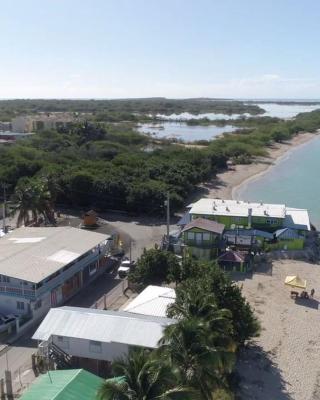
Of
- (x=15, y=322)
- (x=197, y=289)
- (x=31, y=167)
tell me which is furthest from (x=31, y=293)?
(x=31, y=167)

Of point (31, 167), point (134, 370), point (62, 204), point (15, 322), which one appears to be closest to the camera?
point (134, 370)

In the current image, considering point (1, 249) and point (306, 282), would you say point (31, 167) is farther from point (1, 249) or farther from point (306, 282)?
point (306, 282)

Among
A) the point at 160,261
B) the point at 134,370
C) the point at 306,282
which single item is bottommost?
the point at 306,282

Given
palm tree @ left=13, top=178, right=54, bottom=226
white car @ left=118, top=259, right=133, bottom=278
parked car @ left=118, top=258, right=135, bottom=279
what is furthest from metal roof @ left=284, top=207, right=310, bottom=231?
palm tree @ left=13, top=178, right=54, bottom=226

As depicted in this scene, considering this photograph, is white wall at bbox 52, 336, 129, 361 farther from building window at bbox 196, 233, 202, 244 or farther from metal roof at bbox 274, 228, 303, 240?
metal roof at bbox 274, 228, 303, 240


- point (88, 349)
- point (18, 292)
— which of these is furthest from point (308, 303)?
point (18, 292)

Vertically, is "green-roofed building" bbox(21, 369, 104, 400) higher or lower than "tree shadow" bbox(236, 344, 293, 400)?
higher
